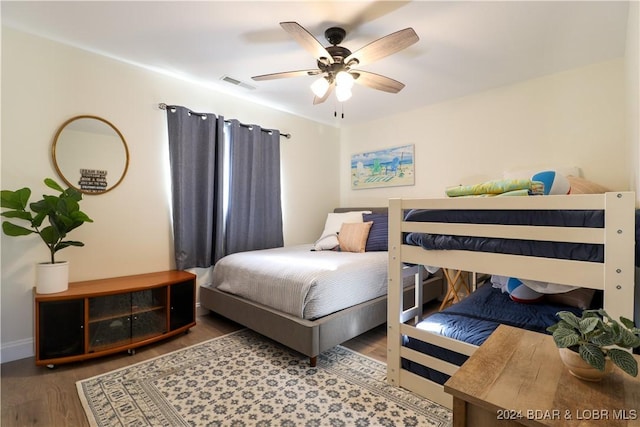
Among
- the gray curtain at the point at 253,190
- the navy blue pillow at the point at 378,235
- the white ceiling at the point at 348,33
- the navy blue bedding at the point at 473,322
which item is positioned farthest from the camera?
the gray curtain at the point at 253,190

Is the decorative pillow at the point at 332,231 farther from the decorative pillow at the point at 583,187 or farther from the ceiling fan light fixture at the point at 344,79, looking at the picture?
the decorative pillow at the point at 583,187

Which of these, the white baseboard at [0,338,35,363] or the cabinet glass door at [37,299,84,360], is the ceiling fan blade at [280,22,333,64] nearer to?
the cabinet glass door at [37,299,84,360]

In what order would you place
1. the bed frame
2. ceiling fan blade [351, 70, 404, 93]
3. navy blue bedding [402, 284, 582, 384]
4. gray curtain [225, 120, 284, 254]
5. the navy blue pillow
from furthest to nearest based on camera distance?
1. gray curtain [225, 120, 284, 254]
2. the navy blue pillow
3. ceiling fan blade [351, 70, 404, 93]
4. navy blue bedding [402, 284, 582, 384]
5. the bed frame

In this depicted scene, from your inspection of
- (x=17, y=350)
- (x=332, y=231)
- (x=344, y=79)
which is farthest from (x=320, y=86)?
(x=17, y=350)

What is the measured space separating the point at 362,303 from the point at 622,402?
1.66 metres

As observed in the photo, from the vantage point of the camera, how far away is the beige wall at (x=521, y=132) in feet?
8.01

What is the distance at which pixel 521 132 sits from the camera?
288 cm

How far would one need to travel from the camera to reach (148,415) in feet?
4.96

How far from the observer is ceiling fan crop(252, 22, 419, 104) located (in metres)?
1.71

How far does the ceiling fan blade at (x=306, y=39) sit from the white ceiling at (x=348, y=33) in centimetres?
24

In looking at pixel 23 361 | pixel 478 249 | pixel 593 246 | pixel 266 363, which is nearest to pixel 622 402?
pixel 593 246

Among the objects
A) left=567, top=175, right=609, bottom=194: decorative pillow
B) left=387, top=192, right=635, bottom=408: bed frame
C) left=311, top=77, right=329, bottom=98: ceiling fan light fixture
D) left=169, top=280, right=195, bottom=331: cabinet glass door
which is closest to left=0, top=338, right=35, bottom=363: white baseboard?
left=169, top=280, right=195, bottom=331: cabinet glass door

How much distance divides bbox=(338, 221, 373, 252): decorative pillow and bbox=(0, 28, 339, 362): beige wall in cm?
173

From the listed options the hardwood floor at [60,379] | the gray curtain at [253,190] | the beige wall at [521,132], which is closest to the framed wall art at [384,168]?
the beige wall at [521,132]
